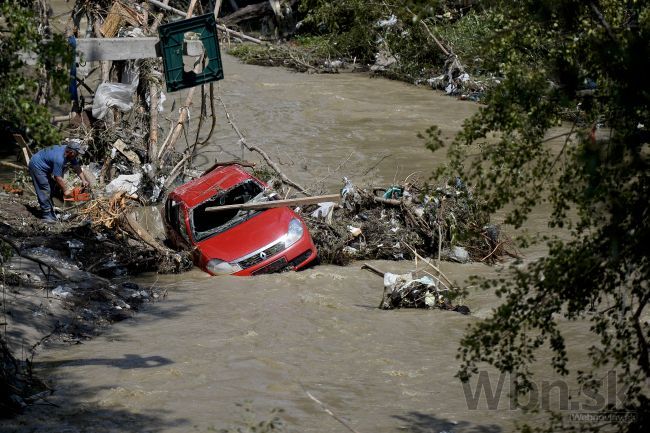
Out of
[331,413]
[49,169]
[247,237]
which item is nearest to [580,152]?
[331,413]

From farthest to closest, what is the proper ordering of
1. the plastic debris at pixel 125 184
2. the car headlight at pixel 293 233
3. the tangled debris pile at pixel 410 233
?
the plastic debris at pixel 125 184
the tangled debris pile at pixel 410 233
the car headlight at pixel 293 233

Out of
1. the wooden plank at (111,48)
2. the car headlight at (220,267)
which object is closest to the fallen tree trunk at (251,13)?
the car headlight at (220,267)

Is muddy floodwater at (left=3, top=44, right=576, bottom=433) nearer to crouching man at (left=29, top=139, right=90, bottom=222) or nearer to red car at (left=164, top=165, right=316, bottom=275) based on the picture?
red car at (left=164, top=165, right=316, bottom=275)

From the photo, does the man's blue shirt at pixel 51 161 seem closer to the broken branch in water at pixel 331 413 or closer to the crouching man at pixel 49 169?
the crouching man at pixel 49 169

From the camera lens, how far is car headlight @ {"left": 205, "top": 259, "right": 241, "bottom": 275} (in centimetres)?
1266

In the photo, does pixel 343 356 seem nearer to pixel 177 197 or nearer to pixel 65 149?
pixel 177 197

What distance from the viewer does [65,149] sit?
15062 mm

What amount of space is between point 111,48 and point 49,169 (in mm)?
6091

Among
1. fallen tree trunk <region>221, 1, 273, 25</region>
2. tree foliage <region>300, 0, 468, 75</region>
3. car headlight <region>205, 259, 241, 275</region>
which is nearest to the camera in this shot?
car headlight <region>205, 259, 241, 275</region>

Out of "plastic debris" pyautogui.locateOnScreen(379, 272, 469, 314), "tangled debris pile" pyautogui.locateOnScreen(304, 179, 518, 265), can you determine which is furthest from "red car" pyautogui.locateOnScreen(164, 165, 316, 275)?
"plastic debris" pyautogui.locateOnScreen(379, 272, 469, 314)

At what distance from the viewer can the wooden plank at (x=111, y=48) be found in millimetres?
9367

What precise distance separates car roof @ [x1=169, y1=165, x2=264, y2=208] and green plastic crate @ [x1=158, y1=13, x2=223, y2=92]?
1635mm

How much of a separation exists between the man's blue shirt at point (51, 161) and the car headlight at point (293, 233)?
4299 millimetres

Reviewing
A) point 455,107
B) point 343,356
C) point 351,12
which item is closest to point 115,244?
point 343,356
